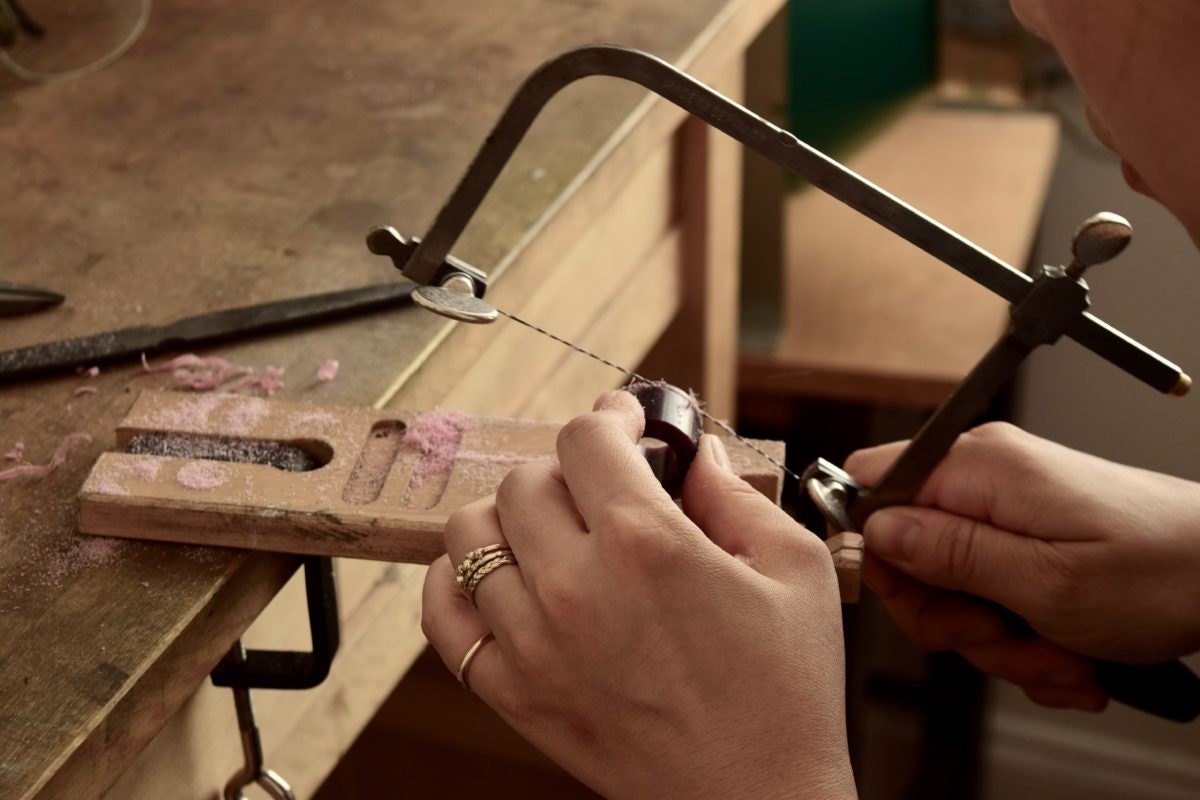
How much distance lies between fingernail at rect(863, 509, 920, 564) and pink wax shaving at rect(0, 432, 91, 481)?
47 cm

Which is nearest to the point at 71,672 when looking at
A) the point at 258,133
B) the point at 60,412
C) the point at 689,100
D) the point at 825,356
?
the point at 60,412

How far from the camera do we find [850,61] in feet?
5.87

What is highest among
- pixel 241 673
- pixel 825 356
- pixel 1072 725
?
pixel 825 356

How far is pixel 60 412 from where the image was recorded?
30.9 inches

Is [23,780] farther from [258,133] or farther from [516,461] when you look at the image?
[258,133]

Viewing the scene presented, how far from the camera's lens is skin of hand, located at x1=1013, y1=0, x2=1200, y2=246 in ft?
1.94

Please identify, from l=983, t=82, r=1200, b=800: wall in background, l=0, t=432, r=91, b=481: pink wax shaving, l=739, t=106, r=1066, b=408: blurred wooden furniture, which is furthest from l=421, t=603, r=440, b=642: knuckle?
l=983, t=82, r=1200, b=800: wall in background

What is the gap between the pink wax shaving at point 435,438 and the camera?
2.39 feet

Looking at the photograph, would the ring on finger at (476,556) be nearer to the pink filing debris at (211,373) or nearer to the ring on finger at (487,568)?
the ring on finger at (487,568)

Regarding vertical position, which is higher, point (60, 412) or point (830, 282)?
point (830, 282)

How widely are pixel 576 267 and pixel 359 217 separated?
212 millimetres

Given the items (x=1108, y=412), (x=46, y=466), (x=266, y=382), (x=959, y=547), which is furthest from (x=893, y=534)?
(x=1108, y=412)

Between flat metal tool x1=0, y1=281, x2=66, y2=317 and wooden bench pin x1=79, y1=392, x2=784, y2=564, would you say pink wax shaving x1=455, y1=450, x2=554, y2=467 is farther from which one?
flat metal tool x1=0, y1=281, x2=66, y2=317

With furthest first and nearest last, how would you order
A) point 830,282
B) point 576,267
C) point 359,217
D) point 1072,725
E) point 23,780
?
1. point 1072,725
2. point 830,282
3. point 576,267
4. point 359,217
5. point 23,780
